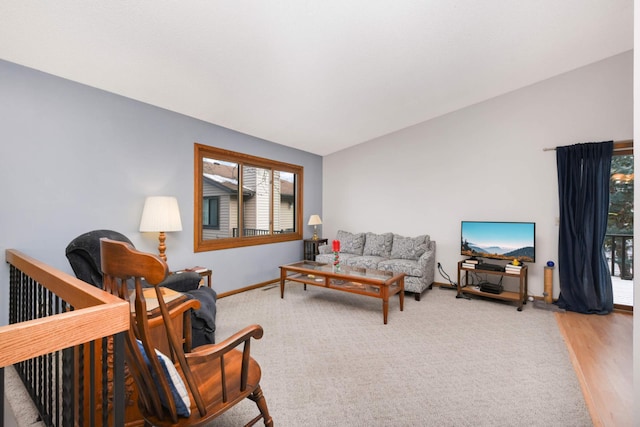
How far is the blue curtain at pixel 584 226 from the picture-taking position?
363 cm

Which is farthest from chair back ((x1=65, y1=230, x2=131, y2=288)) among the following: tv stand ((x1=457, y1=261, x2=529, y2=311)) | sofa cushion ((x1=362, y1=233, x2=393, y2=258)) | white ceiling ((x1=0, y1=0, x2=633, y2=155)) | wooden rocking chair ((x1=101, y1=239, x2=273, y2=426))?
tv stand ((x1=457, y1=261, x2=529, y2=311))

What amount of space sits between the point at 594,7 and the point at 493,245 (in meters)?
2.76

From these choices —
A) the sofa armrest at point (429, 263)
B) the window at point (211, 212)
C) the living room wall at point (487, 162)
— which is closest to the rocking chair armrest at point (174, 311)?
the window at point (211, 212)

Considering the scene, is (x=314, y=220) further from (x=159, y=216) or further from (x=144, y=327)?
(x=144, y=327)

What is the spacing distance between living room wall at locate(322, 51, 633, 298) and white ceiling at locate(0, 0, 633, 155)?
33 cm

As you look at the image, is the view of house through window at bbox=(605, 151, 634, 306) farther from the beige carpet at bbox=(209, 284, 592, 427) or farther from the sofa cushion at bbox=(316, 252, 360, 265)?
the sofa cushion at bbox=(316, 252, 360, 265)

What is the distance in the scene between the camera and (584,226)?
12.2ft

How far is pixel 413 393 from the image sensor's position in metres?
2.03

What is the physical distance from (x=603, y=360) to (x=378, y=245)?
303 cm

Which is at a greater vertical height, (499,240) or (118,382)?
(499,240)

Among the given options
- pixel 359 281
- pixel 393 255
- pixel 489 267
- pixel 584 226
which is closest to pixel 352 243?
pixel 393 255

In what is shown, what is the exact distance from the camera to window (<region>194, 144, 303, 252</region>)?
4.13 metres

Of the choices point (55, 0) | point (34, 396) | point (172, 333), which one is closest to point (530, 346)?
point (172, 333)

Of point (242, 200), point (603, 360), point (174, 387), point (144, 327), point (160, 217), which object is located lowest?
point (603, 360)
